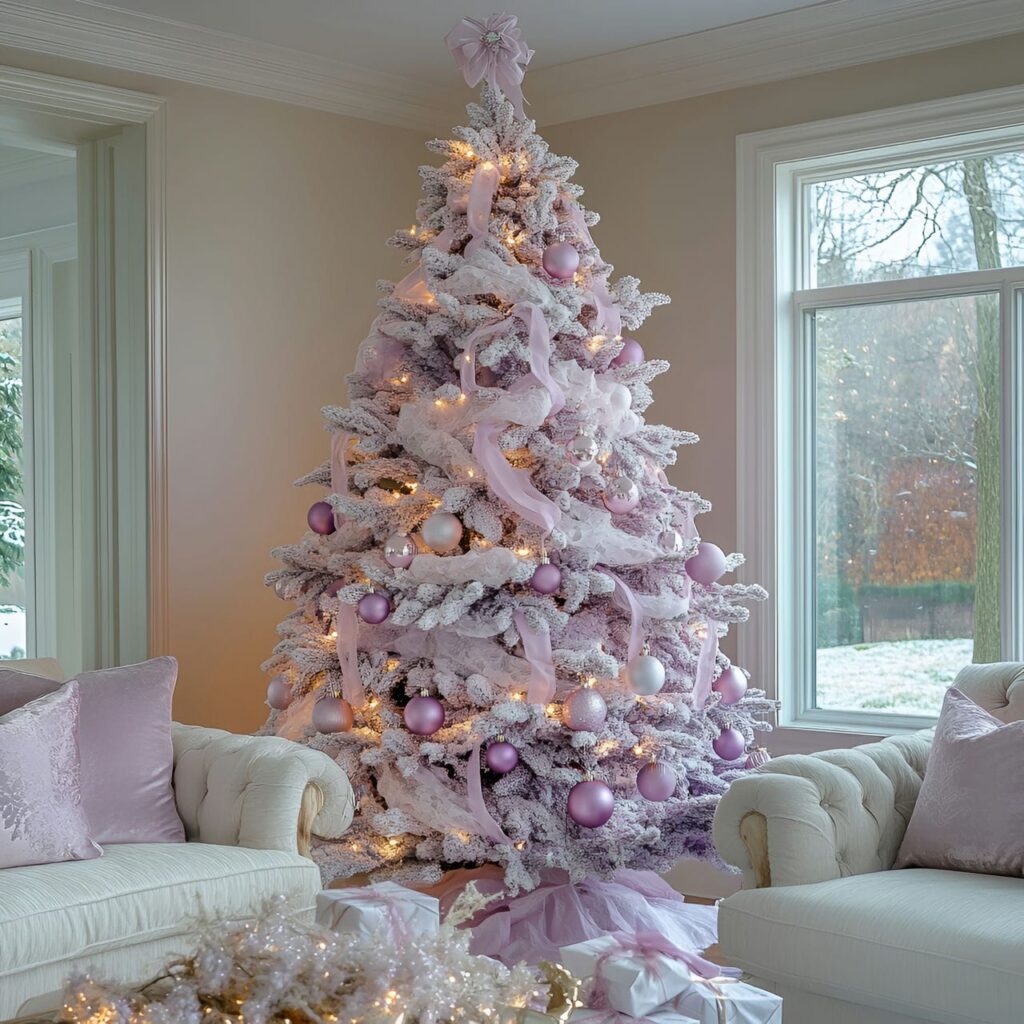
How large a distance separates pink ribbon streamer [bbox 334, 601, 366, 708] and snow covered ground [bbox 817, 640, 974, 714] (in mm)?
1756

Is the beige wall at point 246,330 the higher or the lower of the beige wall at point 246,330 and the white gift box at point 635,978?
the higher

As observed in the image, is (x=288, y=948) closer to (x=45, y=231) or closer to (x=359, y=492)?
(x=359, y=492)

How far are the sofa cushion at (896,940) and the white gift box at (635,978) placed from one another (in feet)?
2.31

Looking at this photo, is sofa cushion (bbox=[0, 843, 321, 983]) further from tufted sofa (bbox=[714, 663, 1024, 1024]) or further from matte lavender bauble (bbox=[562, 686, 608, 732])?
tufted sofa (bbox=[714, 663, 1024, 1024])

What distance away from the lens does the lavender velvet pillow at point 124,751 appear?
289 cm

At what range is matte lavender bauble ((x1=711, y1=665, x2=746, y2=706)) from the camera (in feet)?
10.8

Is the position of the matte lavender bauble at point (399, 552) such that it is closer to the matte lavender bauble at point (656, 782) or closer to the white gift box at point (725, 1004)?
the matte lavender bauble at point (656, 782)

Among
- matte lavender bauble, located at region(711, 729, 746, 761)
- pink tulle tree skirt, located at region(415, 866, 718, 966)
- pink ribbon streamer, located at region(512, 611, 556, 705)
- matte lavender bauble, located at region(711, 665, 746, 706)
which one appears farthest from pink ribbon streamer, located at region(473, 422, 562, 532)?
pink tulle tree skirt, located at region(415, 866, 718, 966)

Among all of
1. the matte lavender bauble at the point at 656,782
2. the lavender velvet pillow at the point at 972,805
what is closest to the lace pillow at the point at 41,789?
the matte lavender bauble at the point at 656,782

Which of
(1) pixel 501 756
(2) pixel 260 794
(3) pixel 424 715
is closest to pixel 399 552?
(3) pixel 424 715

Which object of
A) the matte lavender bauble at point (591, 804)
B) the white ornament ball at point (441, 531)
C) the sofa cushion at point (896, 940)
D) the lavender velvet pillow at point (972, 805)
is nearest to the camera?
the sofa cushion at point (896, 940)

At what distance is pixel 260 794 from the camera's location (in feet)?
9.57

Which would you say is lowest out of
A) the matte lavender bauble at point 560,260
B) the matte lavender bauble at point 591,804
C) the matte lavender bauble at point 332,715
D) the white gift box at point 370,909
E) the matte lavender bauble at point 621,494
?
the matte lavender bauble at point 591,804

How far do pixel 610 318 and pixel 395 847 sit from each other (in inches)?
56.4
